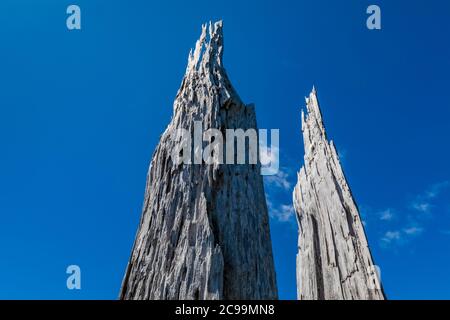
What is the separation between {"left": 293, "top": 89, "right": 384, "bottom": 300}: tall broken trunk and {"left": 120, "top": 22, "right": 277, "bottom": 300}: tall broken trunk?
5410 millimetres

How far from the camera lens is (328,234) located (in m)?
10.2

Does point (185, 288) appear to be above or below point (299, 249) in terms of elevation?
below

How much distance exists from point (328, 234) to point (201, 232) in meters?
7.27

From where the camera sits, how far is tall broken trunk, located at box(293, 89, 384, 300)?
28.8 feet

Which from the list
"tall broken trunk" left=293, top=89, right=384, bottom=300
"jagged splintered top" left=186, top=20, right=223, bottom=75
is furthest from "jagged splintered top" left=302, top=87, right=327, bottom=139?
"jagged splintered top" left=186, top=20, right=223, bottom=75

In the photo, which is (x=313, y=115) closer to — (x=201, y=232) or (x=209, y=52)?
(x=209, y=52)

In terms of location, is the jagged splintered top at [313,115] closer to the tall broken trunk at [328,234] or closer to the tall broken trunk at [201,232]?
the tall broken trunk at [328,234]

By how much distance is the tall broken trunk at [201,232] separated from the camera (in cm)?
372

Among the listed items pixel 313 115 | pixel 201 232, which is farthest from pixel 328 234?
pixel 201 232

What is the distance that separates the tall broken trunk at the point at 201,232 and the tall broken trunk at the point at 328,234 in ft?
17.7

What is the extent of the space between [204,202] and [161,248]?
763 mm
